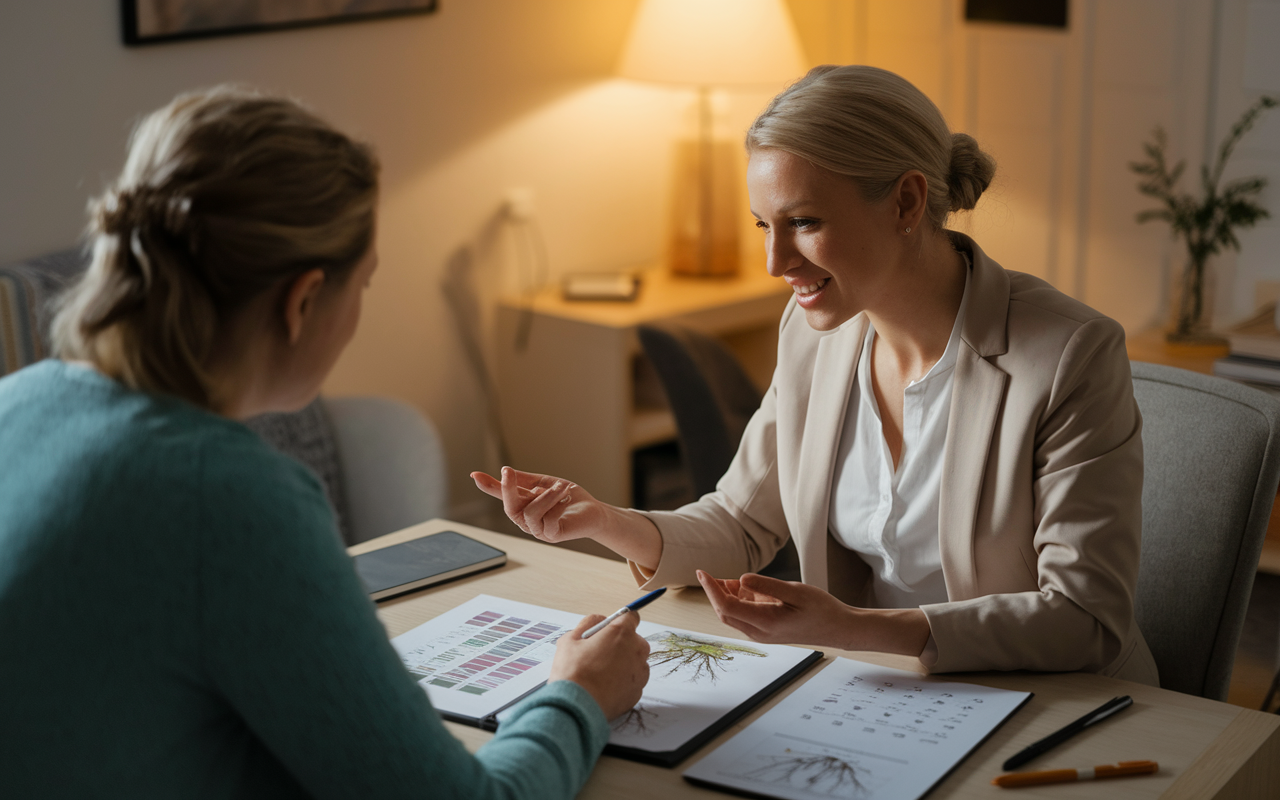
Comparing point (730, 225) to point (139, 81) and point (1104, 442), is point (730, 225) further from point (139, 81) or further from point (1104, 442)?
point (1104, 442)

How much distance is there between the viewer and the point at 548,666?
1.22 m

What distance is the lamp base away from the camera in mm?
3430

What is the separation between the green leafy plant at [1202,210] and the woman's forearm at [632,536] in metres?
1.80

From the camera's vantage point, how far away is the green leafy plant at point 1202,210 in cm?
273

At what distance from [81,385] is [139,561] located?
0.14 m

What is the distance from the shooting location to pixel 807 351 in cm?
160

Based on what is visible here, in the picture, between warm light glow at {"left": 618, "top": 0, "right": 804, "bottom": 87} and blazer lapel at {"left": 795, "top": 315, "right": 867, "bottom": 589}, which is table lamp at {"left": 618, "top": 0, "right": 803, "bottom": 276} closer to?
warm light glow at {"left": 618, "top": 0, "right": 804, "bottom": 87}

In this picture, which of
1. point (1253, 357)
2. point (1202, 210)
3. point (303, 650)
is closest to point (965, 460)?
point (303, 650)

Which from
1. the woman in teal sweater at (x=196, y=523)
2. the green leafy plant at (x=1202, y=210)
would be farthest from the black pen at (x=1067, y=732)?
the green leafy plant at (x=1202, y=210)

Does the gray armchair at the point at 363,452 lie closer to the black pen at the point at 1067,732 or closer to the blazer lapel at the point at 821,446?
the blazer lapel at the point at 821,446

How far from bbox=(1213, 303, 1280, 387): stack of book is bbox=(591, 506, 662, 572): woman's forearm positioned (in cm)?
155

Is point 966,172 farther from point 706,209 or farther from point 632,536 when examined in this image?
point 706,209

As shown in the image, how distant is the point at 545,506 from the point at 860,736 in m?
0.48

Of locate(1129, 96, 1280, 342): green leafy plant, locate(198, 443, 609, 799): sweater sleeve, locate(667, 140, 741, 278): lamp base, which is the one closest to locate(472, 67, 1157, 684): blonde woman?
locate(198, 443, 609, 799): sweater sleeve
